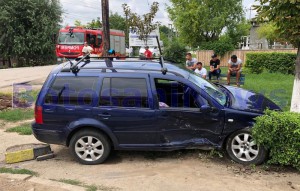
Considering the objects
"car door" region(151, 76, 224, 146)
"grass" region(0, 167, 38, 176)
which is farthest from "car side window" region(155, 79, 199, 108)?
"grass" region(0, 167, 38, 176)

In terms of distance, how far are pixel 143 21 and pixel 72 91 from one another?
1423 cm

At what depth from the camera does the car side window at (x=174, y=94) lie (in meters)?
4.86

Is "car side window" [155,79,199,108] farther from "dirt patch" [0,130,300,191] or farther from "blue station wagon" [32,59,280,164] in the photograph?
"dirt patch" [0,130,300,191]

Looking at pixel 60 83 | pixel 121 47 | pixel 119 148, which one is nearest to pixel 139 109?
pixel 119 148

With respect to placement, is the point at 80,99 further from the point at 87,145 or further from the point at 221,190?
the point at 221,190

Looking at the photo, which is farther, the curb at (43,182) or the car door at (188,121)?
the car door at (188,121)

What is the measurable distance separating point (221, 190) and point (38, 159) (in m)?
3.05

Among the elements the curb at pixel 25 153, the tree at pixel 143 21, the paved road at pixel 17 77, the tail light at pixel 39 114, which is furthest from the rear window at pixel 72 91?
the tree at pixel 143 21

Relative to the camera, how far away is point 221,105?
15.4 feet

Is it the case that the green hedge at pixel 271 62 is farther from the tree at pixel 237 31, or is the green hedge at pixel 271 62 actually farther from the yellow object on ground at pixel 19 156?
the yellow object on ground at pixel 19 156

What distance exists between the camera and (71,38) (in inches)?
874

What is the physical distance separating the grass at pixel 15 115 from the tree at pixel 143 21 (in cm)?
1120

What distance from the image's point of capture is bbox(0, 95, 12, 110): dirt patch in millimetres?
9027

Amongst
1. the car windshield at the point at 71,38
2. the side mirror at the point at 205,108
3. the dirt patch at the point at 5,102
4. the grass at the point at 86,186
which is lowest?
the grass at the point at 86,186
